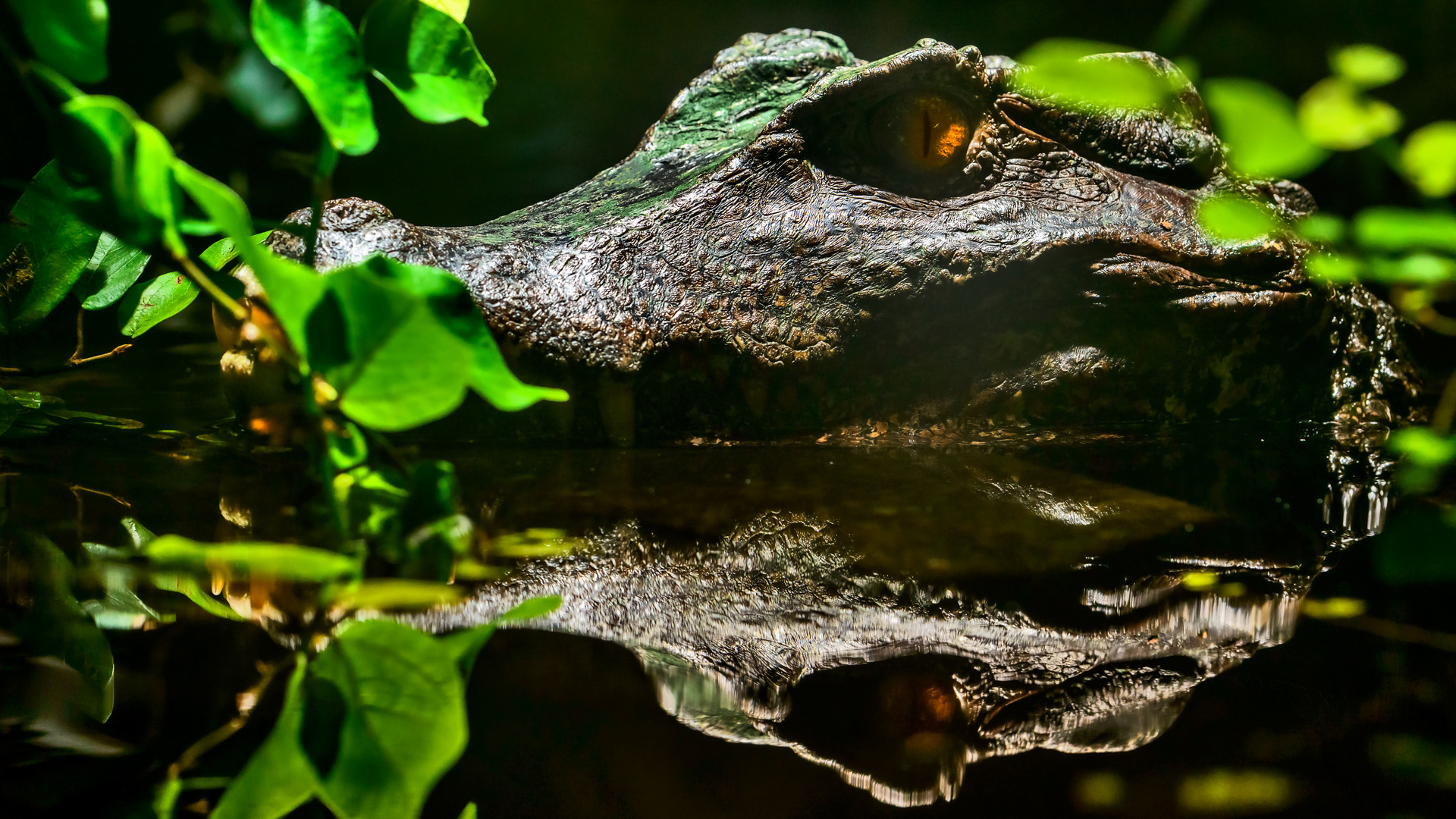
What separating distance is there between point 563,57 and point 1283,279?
4.05 meters

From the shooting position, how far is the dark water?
2.26 ft

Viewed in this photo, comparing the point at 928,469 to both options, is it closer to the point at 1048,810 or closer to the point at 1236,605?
the point at 1236,605

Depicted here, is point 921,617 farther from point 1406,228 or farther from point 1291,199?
point 1291,199

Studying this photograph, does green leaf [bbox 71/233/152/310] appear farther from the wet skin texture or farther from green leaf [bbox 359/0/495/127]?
green leaf [bbox 359/0/495/127]

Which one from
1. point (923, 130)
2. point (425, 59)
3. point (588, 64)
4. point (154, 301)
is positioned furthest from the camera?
point (588, 64)

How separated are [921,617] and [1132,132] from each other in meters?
2.20

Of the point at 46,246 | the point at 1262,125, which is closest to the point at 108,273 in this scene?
the point at 46,246

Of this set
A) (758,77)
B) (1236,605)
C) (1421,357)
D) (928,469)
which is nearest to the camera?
(1236,605)

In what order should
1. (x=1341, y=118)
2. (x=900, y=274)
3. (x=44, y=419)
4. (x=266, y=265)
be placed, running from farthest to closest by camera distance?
(x=900, y=274) < (x=44, y=419) < (x=266, y=265) < (x=1341, y=118)

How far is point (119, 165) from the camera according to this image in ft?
2.98

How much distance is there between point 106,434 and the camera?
2127 millimetres

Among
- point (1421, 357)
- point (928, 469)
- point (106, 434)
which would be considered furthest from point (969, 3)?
point (106, 434)

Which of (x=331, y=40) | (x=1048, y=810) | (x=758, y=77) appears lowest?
(x=1048, y=810)

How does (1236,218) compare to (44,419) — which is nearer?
(1236,218)
